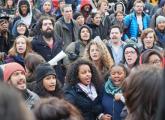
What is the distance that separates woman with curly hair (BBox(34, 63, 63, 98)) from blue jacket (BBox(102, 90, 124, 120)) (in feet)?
2.04

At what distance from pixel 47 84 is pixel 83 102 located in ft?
1.73

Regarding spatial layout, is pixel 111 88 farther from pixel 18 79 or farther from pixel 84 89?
pixel 18 79

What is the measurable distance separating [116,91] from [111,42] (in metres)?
2.84

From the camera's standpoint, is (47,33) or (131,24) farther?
(131,24)

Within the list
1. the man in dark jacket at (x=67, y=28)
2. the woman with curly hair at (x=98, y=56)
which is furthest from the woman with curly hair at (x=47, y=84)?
the man in dark jacket at (x=67, y=28)

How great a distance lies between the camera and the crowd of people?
229cm

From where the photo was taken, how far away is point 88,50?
739cm

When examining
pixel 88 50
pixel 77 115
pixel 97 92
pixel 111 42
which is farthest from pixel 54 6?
pixel 77 115

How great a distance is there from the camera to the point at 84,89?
5574mm

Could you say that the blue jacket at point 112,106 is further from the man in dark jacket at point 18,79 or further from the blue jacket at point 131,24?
the blue jacket at point 131,24

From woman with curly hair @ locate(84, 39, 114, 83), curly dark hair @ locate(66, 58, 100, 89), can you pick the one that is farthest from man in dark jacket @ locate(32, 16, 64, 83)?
curly dark hair @ locate(66, 58, 100, 89)

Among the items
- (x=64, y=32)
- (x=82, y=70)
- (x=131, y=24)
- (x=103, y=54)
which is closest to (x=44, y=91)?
(x=82, y=70)

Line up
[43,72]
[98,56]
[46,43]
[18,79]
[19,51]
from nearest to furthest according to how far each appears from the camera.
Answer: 1. [18,79]
2. [43,72]
3. [98,56]
4. [19,51]
5. [46,43]

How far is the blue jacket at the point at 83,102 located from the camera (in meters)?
5.47
